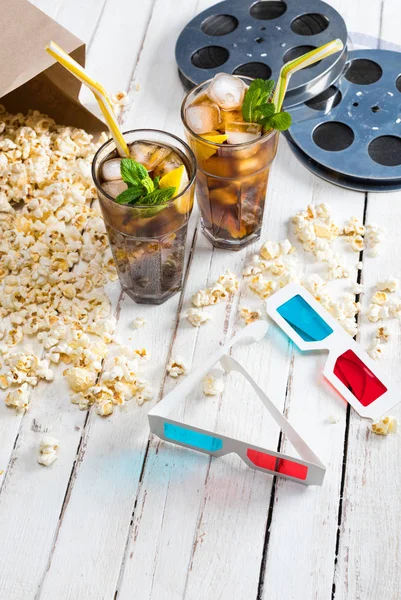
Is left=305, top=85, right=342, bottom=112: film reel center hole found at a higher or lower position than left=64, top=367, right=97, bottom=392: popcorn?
higher

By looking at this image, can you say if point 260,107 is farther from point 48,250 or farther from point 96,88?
point 48,250

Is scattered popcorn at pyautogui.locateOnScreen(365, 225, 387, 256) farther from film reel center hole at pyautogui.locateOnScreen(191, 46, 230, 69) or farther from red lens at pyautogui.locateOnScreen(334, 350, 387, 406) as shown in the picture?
film reel center hole at pyautogui.locateOnScreen(191, 46, 230, 69)

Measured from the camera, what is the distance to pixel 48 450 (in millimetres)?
1082

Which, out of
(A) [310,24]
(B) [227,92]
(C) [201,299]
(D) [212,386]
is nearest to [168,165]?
(B) [227,92]

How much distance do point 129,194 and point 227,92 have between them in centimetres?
25

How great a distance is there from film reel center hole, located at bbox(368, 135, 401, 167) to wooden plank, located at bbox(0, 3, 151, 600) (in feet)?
2.47

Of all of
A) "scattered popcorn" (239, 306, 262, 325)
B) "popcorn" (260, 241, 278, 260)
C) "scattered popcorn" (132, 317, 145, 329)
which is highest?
"popcorn" (260, 241, 278, 260)

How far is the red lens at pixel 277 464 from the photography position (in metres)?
1.00

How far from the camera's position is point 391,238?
1315 mm

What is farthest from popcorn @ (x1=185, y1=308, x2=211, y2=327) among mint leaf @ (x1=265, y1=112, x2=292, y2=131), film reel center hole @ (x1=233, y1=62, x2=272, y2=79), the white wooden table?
A: film reel center hole @ (x1=233, y1=62, x2=272, y2=79)

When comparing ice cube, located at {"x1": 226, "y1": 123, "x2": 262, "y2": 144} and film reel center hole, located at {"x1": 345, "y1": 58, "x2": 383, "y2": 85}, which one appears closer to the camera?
ice cube, located at {"x1": 226, "y1": 123, "x2": 262, "y2": 144}

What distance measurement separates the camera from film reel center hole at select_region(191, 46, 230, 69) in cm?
155

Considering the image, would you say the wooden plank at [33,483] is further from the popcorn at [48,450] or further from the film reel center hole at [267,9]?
the film reel center hole at [267,9]

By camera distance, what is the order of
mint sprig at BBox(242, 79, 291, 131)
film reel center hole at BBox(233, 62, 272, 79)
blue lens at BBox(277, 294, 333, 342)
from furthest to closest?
1. film reel center hole at BBox(233, 62, 272, 79)
2. blue lens at BBox(277, 294, 333, 342)
3. mint sprig at BBox(242, 79, 291, 131)
